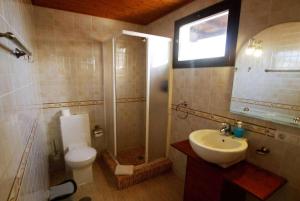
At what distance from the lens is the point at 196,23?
1.99 meters

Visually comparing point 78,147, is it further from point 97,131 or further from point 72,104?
point 72,104

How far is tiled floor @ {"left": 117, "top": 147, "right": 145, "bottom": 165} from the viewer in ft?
8.61

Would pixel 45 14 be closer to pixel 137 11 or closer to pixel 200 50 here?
pixel 137 11

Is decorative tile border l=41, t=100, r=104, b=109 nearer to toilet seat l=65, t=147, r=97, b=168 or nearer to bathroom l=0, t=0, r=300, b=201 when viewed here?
bathroom l=0, t=0, r=300, b=201

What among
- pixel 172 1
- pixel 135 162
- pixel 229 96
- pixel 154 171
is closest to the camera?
pixel 229 96

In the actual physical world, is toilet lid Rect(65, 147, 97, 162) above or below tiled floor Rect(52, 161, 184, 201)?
above

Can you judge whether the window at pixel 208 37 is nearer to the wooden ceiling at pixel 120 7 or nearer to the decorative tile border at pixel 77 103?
the wooden ceiling at pixel 120 7

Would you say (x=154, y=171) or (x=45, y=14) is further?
(x=154, y=171)

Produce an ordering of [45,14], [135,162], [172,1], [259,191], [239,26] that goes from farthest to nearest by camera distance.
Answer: [135,162]
[45,14]
[172,1]
[239,26]
[259,191]

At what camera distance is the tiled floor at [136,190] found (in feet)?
6.62

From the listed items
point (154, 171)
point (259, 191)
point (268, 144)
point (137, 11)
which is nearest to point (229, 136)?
point (268, 144)

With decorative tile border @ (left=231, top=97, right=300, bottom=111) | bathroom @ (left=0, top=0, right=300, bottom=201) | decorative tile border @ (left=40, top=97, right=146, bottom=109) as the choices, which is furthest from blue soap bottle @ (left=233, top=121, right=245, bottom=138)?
decorative tile border @ (left=40, top=97, right=146, bottom=109)

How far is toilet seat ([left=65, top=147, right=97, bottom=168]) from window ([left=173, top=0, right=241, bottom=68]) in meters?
1.73

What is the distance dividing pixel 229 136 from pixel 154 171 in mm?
1323
